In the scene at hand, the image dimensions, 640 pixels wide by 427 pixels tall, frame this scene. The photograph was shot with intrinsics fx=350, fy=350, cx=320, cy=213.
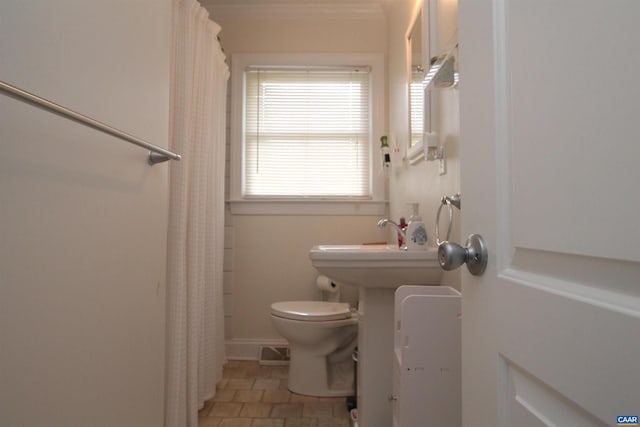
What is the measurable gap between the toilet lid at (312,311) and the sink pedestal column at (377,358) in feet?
1.59

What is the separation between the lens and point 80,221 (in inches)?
26.1

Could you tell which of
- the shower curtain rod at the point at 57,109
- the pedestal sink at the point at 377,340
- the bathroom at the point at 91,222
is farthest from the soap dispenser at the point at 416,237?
the shower curtain rod at the point at 57,109

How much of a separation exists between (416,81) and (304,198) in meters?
1.12

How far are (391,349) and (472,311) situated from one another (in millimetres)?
931

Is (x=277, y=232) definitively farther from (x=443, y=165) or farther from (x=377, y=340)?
(x=443, y=165)

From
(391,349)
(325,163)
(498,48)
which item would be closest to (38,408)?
(498,48)

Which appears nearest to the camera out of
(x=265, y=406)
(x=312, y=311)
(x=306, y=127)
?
(x=265, y=406)

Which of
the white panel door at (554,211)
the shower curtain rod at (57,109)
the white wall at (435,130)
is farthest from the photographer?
the white wall at (435,130)

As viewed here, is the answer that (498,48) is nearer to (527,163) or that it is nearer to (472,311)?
(527,163)

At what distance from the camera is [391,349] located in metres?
1.41

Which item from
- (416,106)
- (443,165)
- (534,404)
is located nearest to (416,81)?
(416,106)

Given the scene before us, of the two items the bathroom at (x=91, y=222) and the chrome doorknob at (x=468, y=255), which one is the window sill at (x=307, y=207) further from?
the chrome doorknob at (x=468, y=255)

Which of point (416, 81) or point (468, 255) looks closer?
point (468, 255)

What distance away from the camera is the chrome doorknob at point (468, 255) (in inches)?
20.7
